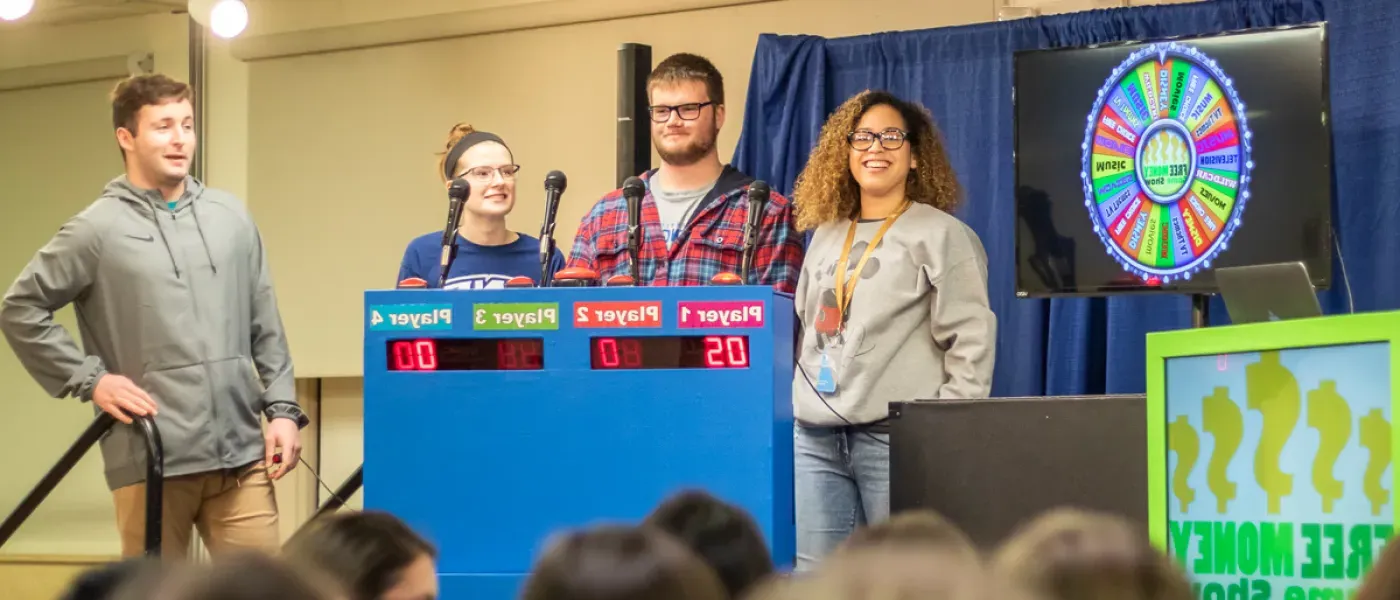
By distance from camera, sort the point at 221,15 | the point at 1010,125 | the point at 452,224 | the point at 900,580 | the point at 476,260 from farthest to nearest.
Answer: the point at 221,15 < the point at 1010,125 < the point at 476,260 < the point at 452,224 < the point at 900,580

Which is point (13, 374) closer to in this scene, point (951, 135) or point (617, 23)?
point (617, 23)

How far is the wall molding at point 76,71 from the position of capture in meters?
7.00

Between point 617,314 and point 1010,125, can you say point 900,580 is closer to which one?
point 617,314

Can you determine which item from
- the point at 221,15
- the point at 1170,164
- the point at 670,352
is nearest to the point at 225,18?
the point at 221,15

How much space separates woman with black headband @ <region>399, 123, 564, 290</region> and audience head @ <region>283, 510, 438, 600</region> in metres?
2.48

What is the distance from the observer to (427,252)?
4.27m

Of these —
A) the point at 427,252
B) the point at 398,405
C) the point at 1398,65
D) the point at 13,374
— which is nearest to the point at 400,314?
the point at 398,405

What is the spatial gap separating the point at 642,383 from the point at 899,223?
2.99 ft

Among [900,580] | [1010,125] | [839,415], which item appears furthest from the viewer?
[1010,125]

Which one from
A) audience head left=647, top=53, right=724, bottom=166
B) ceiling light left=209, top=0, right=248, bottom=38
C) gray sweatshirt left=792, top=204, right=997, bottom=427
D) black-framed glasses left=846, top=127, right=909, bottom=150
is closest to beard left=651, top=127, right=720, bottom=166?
audience head left=647, top=53, right=724, bottom=166

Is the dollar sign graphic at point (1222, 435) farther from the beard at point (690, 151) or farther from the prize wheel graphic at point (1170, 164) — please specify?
the beard at point (690, 151)

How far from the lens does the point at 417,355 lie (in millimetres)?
3217

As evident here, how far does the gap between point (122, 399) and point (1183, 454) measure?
268 centimetres

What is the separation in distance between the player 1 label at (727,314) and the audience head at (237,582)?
2.11m
